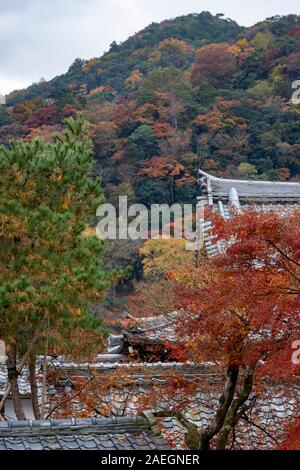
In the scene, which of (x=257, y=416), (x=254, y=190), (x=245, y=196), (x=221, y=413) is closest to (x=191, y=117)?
(x=254, y=190)

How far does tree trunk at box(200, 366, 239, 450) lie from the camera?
7370 mm

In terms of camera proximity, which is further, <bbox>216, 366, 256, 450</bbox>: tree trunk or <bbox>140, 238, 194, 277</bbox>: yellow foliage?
<bbox>140, 238, 194, 277</bbox>: yellow foliage

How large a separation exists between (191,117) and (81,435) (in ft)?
132

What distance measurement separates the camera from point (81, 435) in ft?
19.8

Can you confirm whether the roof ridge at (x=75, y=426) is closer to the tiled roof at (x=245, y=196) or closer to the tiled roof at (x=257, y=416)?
the tiled roof at (x=257, y=416)

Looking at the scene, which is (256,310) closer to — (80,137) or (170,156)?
(80,137)

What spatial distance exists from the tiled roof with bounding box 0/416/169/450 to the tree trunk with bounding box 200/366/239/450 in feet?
4.27

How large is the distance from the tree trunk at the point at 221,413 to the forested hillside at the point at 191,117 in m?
32.0

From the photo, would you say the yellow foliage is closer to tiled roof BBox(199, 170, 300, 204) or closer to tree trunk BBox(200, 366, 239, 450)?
tiled roof BBox(199, 170, 300, 204)

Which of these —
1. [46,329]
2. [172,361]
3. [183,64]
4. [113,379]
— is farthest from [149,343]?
[183,64]

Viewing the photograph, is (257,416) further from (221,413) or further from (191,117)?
(191,117)

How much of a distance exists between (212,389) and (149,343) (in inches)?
67.9

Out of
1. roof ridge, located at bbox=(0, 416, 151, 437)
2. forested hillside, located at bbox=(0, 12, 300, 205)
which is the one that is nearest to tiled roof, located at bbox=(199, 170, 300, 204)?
roof ridge, located at bbox=(0, 416, 151, 437)

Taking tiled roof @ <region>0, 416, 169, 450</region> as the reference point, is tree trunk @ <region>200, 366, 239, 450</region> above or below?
below
